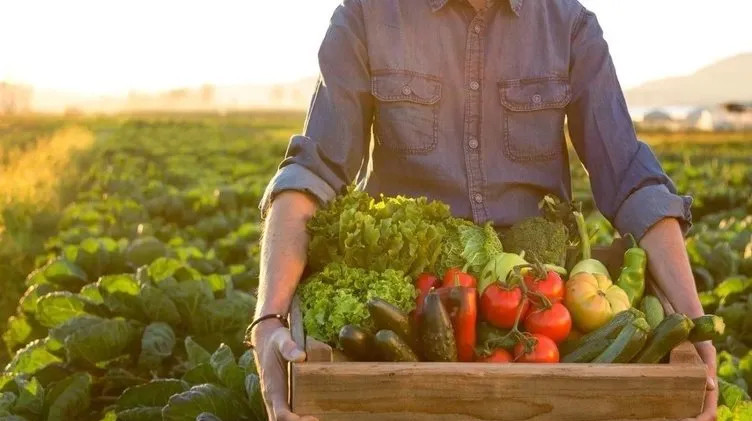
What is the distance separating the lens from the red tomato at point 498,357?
120 inches

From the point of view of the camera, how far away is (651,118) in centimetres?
11050

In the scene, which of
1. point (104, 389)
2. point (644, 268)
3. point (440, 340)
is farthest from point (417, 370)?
point (104, 389)

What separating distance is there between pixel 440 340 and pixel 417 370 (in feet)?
0.65

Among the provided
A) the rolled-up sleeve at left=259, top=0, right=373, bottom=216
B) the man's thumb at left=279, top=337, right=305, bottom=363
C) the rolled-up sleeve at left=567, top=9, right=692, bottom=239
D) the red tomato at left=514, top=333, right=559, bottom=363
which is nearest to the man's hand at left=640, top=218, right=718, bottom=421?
the rolled-up sleeve at left=567, top=9, right=692, bottom=239

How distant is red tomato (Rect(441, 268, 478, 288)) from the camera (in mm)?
3352

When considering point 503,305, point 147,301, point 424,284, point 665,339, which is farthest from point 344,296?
point 147,301

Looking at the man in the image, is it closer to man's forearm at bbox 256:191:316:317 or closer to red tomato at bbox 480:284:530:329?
man's forearm at bbox 256:191:316:317

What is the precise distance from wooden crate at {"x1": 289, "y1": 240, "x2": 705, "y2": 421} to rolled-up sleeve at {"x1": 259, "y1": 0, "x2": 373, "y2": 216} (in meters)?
1.10

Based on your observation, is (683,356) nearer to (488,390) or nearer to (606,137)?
(488,390)

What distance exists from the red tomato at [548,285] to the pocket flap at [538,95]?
92 cm

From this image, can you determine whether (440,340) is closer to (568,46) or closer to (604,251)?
(604,251)

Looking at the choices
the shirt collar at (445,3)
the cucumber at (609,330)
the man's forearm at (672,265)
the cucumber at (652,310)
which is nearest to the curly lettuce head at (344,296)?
the cucumber at (609,330)

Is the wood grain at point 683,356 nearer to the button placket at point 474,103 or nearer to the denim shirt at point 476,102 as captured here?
the denim shirt at point 476,102

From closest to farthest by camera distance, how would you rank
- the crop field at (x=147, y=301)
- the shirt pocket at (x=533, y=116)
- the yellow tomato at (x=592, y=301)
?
the yellow tomato at (x=592, y=301)
the shirt pocket at (x=533, y=116)
the crop field at (x=147, y=301)
